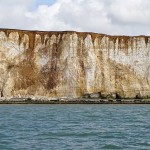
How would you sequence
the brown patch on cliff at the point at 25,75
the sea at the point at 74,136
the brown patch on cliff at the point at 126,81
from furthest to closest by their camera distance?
the brown patch on cliff at the point at 126,81 < the brown patch on cliff at the point at 25,75 < the sea at the point at 74,136

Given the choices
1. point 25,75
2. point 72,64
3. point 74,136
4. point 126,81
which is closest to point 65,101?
point 72,64

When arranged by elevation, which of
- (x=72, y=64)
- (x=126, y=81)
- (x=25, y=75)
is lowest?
(x=126, y=81)

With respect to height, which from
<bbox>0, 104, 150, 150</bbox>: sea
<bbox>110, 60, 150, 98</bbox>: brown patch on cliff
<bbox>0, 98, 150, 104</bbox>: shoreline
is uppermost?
<bbox>110, 60, 150, 98</bbox>: brown patch on cliff

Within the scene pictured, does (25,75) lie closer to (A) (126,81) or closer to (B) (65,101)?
(B) (65,101)

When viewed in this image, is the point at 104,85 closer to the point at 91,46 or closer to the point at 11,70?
the point at 91,46

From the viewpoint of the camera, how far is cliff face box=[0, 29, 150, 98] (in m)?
60.6

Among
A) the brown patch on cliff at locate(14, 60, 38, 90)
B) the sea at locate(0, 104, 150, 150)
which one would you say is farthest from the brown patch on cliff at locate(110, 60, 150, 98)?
the sea at locate(0, 104, 150, 150)

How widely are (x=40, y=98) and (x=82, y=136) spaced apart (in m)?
37.7

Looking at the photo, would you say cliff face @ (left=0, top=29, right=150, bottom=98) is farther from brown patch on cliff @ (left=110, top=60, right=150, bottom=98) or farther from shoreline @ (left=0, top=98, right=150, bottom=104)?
shoreline @ (left=0, top=98, right=150, bottom=104)

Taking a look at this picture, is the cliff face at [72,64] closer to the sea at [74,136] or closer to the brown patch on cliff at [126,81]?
the brown patch on cliff at [126,81]

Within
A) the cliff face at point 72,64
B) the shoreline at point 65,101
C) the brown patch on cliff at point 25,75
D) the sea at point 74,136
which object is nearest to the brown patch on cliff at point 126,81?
the cliff face at point 72,64

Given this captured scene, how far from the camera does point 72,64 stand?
201 feet

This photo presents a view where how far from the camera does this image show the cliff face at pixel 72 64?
199ft

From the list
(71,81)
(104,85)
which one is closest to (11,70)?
(71,81)
